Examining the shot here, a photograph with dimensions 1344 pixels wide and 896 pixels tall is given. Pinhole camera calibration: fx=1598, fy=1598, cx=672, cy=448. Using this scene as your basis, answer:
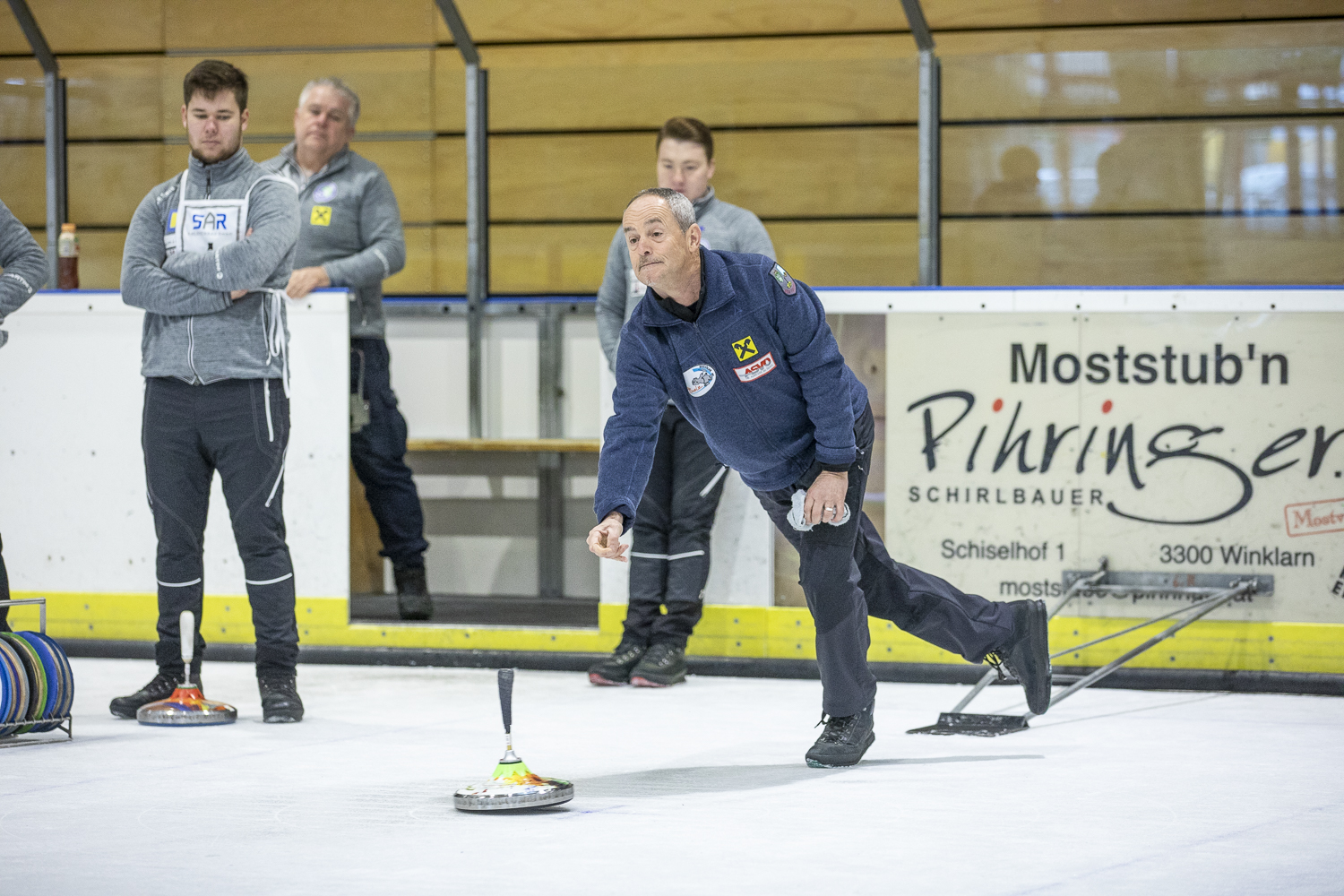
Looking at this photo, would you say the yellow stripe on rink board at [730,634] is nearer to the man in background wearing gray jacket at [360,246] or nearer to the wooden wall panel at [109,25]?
the man in background wearing gray jacket at [360,246]

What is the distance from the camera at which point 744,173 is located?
23.6 ft

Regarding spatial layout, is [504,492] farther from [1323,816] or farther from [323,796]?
[1323,816]

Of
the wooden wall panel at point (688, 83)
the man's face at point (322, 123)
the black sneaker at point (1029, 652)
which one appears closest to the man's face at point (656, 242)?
the black sneaker at point (1029, 652)

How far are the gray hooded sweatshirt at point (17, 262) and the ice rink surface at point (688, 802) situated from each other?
1.17 meters

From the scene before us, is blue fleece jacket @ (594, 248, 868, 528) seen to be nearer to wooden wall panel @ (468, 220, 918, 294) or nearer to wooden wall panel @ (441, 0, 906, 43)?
wooden wall panel @ (468, 220, 918, 294)

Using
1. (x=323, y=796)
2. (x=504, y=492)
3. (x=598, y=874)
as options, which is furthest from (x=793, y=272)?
(x=598, y=874)

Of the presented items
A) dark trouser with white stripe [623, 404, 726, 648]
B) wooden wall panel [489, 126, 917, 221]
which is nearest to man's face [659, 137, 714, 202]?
dark trouser with white stripe [623, 404, 726, 648]

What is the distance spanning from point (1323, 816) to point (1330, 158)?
4093 mm

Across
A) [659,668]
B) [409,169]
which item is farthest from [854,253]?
[659,668]

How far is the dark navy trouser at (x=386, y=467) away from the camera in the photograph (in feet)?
19.1

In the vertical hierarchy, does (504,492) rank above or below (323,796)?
above

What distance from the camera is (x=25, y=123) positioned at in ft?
21.0

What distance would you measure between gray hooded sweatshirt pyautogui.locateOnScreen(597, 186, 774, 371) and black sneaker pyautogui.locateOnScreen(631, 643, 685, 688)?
0.92 metres

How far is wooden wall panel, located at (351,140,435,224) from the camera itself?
24.1ft
